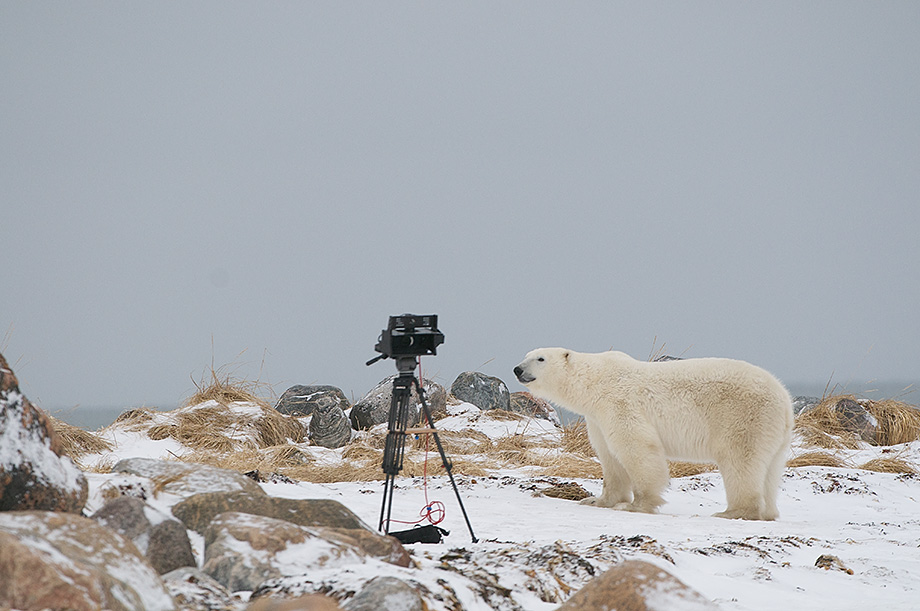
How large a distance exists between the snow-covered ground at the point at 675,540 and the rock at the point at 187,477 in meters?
0.16

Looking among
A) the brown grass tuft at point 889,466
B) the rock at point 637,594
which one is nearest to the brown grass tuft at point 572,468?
the brown grass tuft at point 889,466

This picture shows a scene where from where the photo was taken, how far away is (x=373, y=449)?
8133mm

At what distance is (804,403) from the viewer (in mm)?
10445

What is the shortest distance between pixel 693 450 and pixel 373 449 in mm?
3899

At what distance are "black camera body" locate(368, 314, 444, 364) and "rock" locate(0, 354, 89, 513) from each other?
1573 mm

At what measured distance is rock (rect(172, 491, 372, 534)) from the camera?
113 inches

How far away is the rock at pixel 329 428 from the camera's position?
875 cm

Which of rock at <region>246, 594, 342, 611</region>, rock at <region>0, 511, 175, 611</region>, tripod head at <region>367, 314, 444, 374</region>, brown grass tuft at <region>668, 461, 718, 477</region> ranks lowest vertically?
brown grass tuft at <region>668, 461, 718, 477</region>

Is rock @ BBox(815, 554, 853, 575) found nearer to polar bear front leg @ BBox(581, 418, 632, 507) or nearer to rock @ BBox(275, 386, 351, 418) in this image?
polar bear front leg @ BBox(581, 418, 632, 507)

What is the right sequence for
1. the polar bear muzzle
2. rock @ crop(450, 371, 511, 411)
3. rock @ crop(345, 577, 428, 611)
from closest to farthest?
rock @ crop(345, 577, 428, 611)
the polar bear muzzle
rock @ crop(450, 371, 511, 411)

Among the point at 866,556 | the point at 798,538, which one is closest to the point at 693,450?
the point at 798,538

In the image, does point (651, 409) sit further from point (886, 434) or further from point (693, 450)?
point (886, 434)

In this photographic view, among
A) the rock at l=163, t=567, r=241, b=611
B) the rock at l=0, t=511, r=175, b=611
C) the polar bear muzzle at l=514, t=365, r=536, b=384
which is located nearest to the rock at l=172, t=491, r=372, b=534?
the rock at l=163, t=567, r=241, b=611

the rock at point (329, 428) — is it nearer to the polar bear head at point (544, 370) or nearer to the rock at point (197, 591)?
the polar bear head at point (544, 370)
